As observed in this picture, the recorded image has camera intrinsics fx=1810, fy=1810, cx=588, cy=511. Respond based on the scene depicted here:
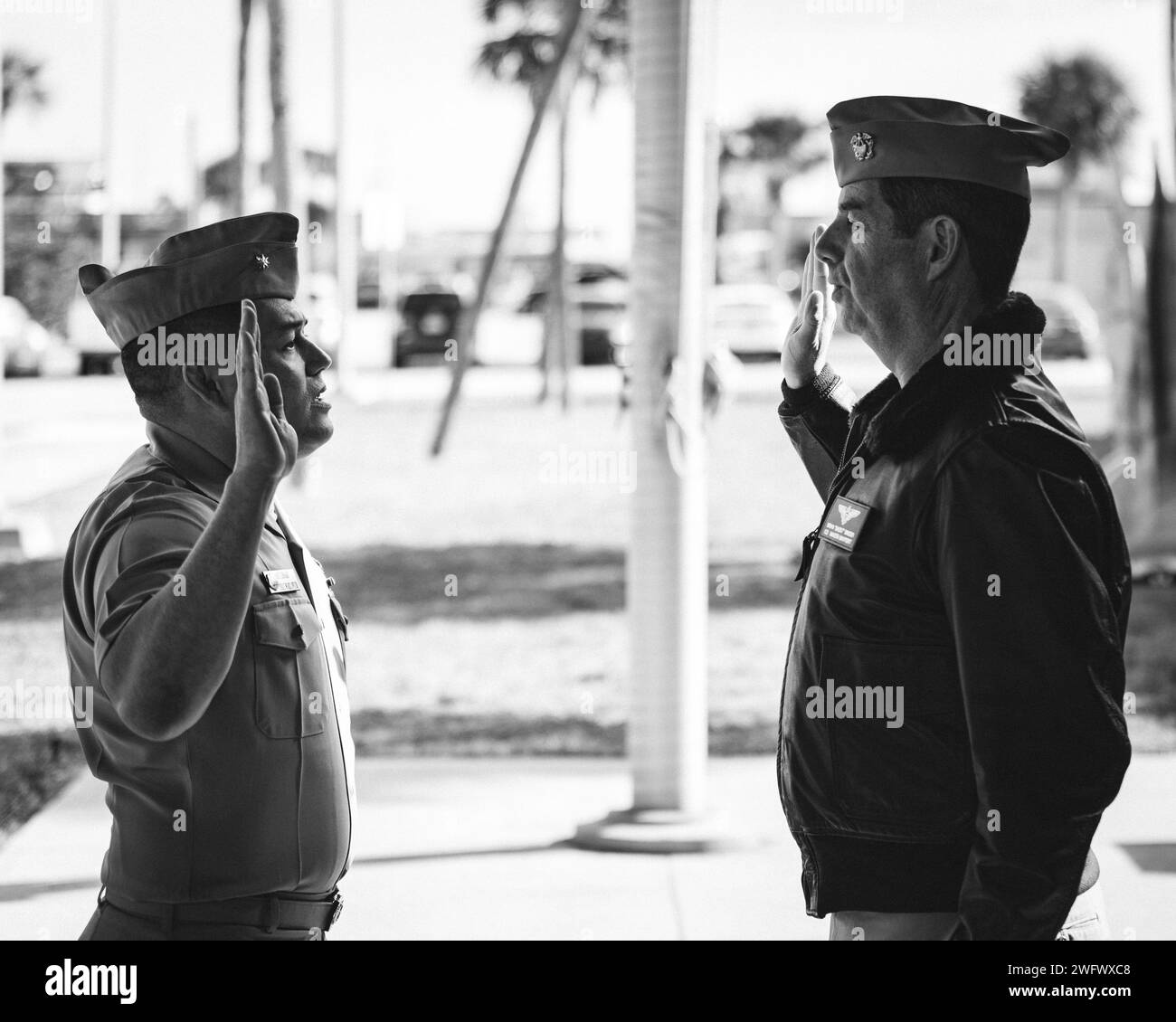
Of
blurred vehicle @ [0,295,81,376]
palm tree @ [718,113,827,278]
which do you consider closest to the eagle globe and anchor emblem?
blurred vehicle @ [0,295,81,376]

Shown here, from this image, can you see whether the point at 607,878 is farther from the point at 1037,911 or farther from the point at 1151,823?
the point at 1037,911

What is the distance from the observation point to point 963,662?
86.9 inches

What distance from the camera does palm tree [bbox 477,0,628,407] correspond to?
85.0 feet

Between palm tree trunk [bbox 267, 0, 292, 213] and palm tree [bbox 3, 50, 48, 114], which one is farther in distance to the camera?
palm tree [bbox 3, 50, 48, 114]

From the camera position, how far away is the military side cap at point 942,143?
2383 mm

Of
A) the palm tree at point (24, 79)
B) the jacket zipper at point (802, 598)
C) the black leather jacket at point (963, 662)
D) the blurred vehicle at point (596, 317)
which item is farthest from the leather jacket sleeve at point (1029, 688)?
A: the palm tree at point (24, 79)

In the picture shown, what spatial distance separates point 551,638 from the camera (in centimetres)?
1111

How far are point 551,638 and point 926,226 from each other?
8.79 meters

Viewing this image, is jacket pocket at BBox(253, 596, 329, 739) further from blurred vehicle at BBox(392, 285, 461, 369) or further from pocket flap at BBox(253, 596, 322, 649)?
blurred vehicle at BBox(392, 285, 461, 369)

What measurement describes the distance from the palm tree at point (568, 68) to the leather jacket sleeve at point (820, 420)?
2125 cm

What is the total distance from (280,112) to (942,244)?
16.4 m

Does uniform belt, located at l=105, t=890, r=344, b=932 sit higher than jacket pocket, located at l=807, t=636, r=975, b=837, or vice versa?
jacket pocket, located at l=807, t=636, r=975, b=837

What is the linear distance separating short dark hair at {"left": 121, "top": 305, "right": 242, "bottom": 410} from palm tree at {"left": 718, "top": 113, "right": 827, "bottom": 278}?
256 feet
